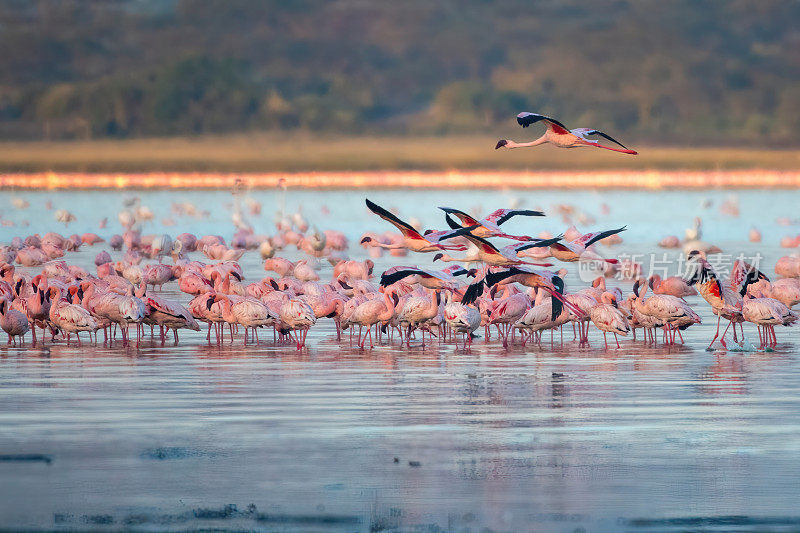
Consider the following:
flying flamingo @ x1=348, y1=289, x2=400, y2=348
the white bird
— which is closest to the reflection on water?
the white bird

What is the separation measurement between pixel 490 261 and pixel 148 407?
4.79 metres

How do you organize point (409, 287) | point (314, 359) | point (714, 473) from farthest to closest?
point (409, 287) → point (314, 359) → point (714, 473)

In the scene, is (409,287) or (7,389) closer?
(7,389)

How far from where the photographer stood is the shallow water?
7578mm

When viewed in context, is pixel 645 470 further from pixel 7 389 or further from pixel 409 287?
pixel 409 287

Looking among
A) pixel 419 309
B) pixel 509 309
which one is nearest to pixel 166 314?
pixel 419 309

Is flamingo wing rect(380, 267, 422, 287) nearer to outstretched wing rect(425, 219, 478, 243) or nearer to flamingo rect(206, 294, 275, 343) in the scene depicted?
outstretched wing rect(425, 219, 478, 243)

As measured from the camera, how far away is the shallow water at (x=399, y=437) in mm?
7578

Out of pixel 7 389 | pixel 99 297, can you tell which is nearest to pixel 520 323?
pixel 99 297

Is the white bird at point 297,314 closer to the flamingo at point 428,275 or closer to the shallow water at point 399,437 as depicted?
the shallow water at point 399,437

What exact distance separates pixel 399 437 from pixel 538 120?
15.8 ft

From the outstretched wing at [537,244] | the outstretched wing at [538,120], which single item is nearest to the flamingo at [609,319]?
the outstretched wing at [537,244]

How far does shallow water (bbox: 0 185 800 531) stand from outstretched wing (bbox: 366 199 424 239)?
48.6 inches

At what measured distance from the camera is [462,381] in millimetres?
11906
